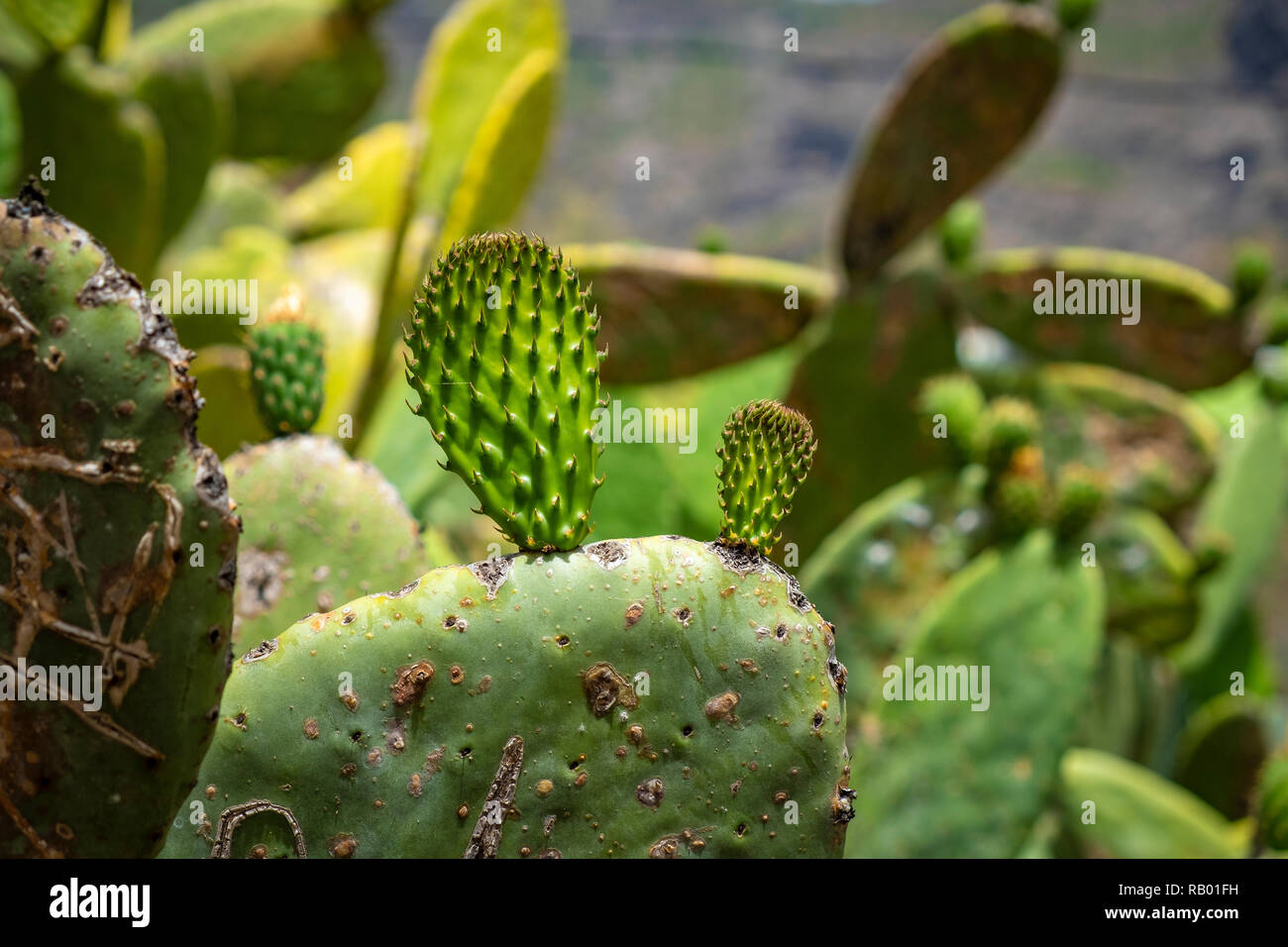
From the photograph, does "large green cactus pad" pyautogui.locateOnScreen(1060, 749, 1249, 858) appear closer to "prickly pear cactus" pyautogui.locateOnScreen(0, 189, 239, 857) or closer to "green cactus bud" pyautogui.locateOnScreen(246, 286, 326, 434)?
"green cactus bud" pyautogui.locateOnScreen(246, 286, 326, 434)

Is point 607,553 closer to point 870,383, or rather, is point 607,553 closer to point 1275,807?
point 1275,807

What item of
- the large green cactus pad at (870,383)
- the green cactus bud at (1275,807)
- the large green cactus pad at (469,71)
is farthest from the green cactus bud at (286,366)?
the large green cactus pad at (870,383)

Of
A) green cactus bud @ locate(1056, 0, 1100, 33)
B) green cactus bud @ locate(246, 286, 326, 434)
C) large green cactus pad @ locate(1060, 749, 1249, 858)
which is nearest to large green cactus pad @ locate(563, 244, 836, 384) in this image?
green cactus bud @ locate(1056, 0, 1100, 33)

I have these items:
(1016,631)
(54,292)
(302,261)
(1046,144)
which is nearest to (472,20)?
(302,261)

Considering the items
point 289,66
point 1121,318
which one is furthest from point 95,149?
point 1121,318

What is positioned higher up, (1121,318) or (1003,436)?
(1121,318)

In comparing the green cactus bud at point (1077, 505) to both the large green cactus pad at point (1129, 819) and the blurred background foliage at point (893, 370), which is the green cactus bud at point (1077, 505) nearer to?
the blurred background foliage at point (893, 370)
